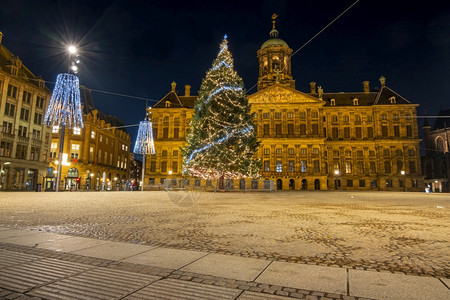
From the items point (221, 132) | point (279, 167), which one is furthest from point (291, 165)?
point (221, 132)

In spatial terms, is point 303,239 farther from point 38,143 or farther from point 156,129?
point 156,129

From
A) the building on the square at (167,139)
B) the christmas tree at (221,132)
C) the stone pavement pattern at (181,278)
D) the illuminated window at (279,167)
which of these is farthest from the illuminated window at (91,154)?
the stone pavement pattern at (181,278)

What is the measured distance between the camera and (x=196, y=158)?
34.3 meters

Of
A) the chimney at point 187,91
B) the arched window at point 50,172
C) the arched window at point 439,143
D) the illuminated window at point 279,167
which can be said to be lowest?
the arched window at point 50,172

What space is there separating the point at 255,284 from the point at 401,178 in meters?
68.5

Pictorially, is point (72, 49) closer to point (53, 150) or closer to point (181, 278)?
point (181, 278)

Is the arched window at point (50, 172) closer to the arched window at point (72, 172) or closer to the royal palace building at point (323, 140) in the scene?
the arched window at point (72, 172)

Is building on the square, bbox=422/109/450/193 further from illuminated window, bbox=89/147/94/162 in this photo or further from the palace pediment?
illuminated window, bbox=89/147/94/162

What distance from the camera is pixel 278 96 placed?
6266cm

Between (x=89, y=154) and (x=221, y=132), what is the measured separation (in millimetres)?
32970

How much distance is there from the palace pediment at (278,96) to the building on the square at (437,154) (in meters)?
39.9

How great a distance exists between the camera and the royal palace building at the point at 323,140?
6062 cm

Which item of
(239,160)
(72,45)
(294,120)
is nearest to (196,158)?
(239,160)

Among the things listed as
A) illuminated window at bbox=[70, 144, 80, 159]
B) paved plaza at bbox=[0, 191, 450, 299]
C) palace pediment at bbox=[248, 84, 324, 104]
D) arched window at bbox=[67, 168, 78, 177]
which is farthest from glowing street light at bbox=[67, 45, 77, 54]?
palace pediment at bbox=[248, 84, 324, 104]
